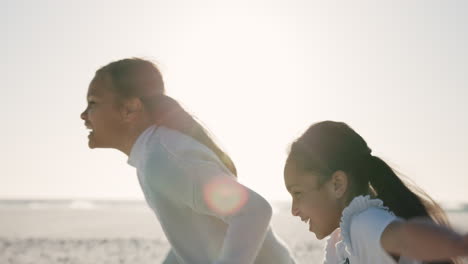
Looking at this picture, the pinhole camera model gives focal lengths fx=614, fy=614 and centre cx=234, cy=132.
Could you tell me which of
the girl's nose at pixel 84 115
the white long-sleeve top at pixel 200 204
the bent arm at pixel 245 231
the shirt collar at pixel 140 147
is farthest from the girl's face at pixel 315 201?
the girl's nose at pixel 84 115

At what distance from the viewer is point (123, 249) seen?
42.1 ft

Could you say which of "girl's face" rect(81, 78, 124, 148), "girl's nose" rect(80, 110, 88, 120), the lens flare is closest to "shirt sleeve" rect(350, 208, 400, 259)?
the lens flare

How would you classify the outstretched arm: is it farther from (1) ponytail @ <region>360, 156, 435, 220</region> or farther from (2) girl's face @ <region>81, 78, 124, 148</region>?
(2) girl's face @ <region>81, 78, 124, 148</region>

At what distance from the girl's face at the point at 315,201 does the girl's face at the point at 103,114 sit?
94 cm

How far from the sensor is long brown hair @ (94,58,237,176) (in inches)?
120

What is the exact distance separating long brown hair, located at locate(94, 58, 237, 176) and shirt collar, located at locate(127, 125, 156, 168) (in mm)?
81

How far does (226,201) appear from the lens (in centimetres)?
265

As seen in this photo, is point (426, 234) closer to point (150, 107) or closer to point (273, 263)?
point (273, 263)

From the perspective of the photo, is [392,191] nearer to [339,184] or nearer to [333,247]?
[339,184]

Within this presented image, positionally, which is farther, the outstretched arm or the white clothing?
the white clothing

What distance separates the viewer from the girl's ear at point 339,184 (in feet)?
10.1

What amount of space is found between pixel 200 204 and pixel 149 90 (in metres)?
0.74

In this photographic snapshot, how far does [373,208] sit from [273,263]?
2.00 ft

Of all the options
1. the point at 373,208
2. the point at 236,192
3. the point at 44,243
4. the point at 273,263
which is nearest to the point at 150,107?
the point at 236,192
